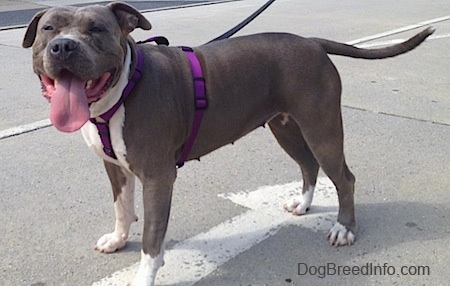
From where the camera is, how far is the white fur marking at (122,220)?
3535mm

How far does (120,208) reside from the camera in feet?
11.6

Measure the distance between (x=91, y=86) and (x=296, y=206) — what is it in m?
1.74

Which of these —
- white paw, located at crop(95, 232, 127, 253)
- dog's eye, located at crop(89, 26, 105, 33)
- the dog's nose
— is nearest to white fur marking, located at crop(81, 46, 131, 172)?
dog's eye, located at crop(89, 26, 105, 33)

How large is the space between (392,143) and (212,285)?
253 centimetres

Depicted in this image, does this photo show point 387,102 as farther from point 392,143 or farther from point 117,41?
point 117,41

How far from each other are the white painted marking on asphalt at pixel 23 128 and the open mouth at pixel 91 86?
2725 millimetres

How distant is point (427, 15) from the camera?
12.8 meters

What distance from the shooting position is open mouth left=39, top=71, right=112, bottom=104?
279cm

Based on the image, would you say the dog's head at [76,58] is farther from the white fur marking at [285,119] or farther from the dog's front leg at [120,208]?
the white fur marking at [285,119]

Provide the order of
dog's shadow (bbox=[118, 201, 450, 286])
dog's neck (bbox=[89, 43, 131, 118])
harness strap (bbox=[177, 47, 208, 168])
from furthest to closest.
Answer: dog's shadow (bbox=[118, 201, 450, 286]), harness strap (bbox=[177, 47, 208, 168]), dog's neck (bbox=[89, 43, 131, 118])

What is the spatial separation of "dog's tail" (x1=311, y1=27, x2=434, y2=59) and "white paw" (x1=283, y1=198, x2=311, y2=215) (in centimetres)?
95

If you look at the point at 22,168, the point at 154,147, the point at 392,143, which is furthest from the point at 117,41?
the point at 392,143

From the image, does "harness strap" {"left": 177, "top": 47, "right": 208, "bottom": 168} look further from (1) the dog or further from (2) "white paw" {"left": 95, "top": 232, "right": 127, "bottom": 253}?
(2) "white paw" {"left": 95, "top": 232, "right": 127, "bottom": 253}

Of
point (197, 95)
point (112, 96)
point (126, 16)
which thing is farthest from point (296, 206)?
point (126, 16)
